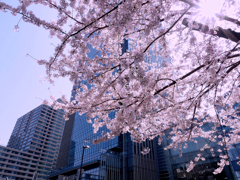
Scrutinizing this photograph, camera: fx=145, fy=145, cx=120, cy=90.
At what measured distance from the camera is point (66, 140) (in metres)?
60.2

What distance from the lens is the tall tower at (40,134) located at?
86.5 m

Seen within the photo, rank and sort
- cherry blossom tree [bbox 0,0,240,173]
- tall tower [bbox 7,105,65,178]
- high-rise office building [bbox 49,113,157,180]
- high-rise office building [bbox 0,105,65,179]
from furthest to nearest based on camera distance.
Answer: tall tower [bbox 7,105,65,178] < high-rise office building [bbox 0,105,65,179] < high-rise office building [bbox 49,113,157,180] < cherry blossom tree [bbox 0,0,240,173]

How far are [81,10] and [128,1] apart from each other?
2165 mm

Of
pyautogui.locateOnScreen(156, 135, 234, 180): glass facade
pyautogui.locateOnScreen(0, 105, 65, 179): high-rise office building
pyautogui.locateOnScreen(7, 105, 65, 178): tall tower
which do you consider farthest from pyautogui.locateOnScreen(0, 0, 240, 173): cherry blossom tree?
pyautogui.locateOnScreen(7, 105, 65, 178): tall tower

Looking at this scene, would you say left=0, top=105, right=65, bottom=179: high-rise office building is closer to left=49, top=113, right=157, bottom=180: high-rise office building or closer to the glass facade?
left=49, top=113, right=157, bottom=180: high-rise office building

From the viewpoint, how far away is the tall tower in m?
86.5

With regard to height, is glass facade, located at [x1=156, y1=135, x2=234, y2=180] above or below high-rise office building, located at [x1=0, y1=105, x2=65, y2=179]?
below

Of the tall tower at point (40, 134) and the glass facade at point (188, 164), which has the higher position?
the tall tower at point (40, 134)

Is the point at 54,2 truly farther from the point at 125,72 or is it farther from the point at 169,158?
the point at 169,158

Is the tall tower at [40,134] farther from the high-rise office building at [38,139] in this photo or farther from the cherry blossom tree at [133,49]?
the cherry blossom tree at [133,49]

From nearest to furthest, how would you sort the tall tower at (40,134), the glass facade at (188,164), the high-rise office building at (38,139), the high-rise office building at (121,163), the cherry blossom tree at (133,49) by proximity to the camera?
the cherry blossom tree at (133,49), the glass facade at (188,164), the high-rise office building at (121,163), the high-rise office building at (38,139), the tall tower at (40,134)

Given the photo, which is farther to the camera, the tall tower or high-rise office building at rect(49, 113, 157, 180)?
the tall tower

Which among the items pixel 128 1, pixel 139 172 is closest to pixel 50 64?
pixel 128 1

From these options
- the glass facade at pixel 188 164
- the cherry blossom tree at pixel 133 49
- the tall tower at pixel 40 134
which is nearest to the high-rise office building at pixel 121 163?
the glass facade at pixel 188 164
